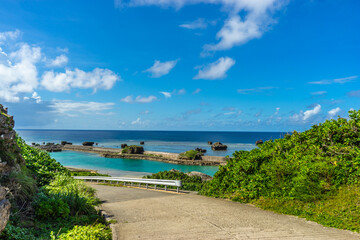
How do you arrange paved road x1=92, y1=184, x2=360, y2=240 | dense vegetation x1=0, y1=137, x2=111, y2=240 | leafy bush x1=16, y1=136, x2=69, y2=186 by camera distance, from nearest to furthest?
1. dense vegetation x1=0, y1=137, x2=111, y2=240
2. paved road x1=92, y1=184, x2=360, y2=240
3. leafy bush x1=16, y1=136, x2=69, y2=186

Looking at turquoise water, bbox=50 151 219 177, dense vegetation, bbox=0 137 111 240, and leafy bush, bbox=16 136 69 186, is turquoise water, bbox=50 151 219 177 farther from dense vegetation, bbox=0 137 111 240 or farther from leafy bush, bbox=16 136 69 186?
dense vegetation, bbox=0 137 111 240

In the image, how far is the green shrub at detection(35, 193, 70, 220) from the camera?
6.41 meters

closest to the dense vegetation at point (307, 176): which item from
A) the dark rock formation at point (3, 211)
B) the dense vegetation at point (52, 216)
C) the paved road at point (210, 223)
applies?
the paved road at point (210, 223)

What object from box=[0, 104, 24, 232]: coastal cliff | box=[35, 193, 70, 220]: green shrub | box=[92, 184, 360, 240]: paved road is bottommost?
box=[92, 184, 360, 240]: paved road

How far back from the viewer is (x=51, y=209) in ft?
21.2

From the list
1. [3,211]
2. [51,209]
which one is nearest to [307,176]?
[51,209]

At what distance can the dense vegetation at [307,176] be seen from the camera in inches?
249

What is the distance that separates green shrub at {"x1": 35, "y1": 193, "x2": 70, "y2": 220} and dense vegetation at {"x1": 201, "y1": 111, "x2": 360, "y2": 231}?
5318 millimetres

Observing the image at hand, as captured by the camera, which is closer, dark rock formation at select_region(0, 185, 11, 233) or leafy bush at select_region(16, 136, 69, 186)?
dark rock formation at select_region(0, 185, 11, 233)

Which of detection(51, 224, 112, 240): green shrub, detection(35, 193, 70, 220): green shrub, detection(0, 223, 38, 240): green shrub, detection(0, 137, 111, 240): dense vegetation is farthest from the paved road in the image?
detection(0, 223, 38, 240): green shrub

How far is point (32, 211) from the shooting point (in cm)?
652

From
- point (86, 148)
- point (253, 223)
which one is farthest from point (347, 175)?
point (86, 148)

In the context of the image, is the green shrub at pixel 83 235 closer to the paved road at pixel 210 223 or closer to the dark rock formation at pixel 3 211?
the paved road at pixel 210 223

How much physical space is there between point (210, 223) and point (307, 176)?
312cm
